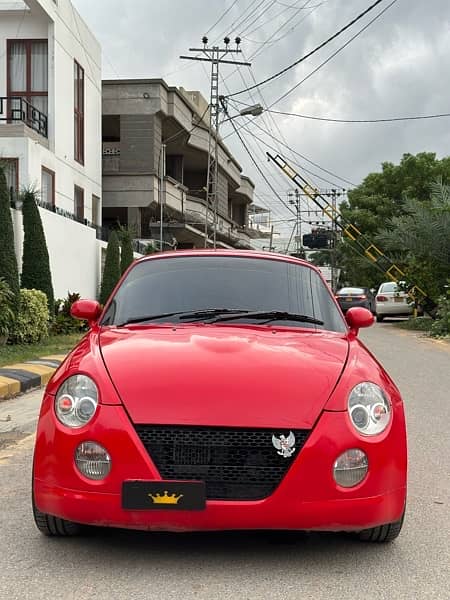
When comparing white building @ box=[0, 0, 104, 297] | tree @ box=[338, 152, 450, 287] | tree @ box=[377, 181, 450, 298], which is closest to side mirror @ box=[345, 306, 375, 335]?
white building @ box=[0, 0, 104, 297]

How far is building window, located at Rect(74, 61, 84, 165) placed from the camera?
29.0 m

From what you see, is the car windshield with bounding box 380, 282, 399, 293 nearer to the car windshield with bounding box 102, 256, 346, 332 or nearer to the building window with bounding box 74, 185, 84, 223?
the building window with bounding box 74, 185, 84, 223

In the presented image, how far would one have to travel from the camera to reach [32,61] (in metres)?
26.8

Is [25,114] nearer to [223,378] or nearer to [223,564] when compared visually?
[223,378]

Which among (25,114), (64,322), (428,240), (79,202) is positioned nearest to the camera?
(64,322)

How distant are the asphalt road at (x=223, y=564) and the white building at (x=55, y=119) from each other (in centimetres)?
1744

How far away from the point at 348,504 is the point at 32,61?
26.1 m

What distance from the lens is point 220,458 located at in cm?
341

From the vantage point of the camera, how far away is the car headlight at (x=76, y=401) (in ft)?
11.6

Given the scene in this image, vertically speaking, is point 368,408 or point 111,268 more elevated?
point 111,268

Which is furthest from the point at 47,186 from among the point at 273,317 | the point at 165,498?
the point at 165,498

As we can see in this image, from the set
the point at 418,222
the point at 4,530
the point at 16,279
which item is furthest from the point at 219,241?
the point at 4,530

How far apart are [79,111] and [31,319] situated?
15.6 meters

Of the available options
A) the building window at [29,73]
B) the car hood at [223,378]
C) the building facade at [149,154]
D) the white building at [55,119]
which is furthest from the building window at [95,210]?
the car hood at [223,378]
